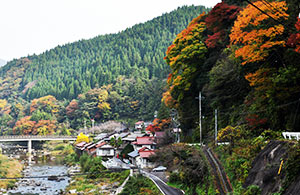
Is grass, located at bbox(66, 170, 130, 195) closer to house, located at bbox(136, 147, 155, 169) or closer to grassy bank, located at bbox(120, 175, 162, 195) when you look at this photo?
house, located at bbox(136, 147, 155, 169)

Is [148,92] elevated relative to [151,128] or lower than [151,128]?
elevated

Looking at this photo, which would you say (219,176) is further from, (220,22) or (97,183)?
(97,183)

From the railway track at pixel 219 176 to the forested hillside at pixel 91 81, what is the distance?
148 ft

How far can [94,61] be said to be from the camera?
123 meters

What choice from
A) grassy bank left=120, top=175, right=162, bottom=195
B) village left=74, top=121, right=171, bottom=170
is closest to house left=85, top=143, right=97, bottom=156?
village left=74, top=121, right=171, bottom=170

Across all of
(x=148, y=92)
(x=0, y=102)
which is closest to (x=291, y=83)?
(x=148, y=92)

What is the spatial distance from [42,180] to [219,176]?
26.4 meters

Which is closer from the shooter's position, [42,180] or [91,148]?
[42,180]

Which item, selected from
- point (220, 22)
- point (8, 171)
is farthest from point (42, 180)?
point (220, 22)

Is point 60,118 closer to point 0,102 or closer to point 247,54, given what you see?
point 0,102

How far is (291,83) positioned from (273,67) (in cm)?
141

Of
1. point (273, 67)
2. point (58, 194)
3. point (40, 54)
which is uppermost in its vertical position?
point (40, 54)

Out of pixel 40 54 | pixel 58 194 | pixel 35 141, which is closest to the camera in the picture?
pixel 58 194

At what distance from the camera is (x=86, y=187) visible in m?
26.9
